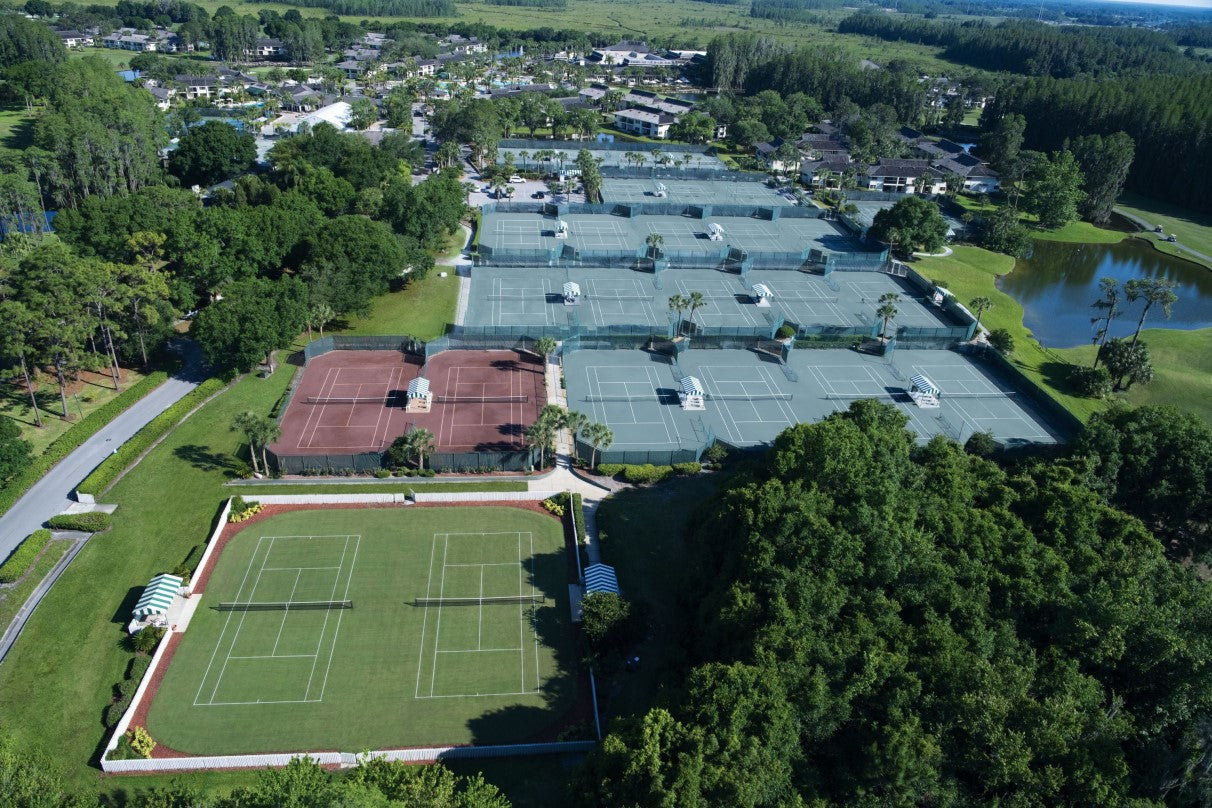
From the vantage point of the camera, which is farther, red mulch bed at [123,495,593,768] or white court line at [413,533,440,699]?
white court line at [413,533,440,699]

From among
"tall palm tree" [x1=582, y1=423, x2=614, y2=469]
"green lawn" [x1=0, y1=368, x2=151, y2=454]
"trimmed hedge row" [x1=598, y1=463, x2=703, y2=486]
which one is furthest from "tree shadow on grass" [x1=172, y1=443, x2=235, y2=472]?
"trimmed hedge row" [x1=598, y1=463, x2=703, y2=486]

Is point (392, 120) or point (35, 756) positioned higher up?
point (392, 120)

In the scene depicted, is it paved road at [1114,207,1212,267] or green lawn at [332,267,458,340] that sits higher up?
paved road at [1114,207,1212,267]

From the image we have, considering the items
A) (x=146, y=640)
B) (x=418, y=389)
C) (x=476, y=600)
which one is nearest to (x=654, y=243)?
(x=418, y=389)

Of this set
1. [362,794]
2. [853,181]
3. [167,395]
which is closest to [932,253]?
[853,181]

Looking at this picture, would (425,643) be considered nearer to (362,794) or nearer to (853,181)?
(362,794)

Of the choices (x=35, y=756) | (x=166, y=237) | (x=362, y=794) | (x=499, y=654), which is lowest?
(x=499, y=654)

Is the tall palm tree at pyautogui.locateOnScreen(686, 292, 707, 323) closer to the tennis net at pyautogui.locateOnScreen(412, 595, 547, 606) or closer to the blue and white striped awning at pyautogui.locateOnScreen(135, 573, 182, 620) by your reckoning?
the tennis net at pyautogui.locateOnScreen(412, 595, 547, 606)

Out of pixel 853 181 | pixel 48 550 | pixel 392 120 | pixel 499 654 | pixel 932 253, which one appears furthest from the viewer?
pixel 392 120
